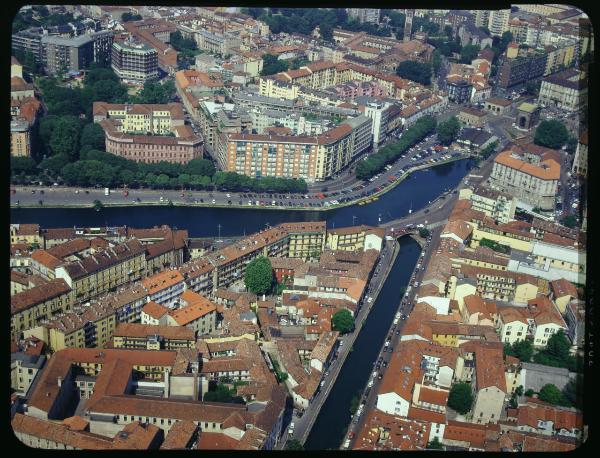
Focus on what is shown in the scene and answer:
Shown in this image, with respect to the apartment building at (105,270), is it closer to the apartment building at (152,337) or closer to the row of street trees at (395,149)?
the apartment building at (152,337)

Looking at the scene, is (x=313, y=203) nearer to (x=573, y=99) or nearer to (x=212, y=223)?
(x=212, y=223)

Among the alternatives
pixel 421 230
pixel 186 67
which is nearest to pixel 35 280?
pixel 421 230

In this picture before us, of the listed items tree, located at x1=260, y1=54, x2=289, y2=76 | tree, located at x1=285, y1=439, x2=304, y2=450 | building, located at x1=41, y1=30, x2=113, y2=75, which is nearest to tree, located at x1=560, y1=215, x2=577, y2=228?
tree, located at x1=285, y1=439, x2=304, y2=450

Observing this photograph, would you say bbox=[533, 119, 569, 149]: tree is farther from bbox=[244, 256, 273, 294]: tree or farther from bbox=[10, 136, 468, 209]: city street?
bbox=[244, 256, 273, 294]: tree

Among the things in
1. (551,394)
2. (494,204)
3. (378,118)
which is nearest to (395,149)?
(378,118)

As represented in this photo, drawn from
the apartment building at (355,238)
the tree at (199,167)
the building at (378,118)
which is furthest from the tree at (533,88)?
the apartment building at (355,238)

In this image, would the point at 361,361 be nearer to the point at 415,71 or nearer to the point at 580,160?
the point at 580,160
